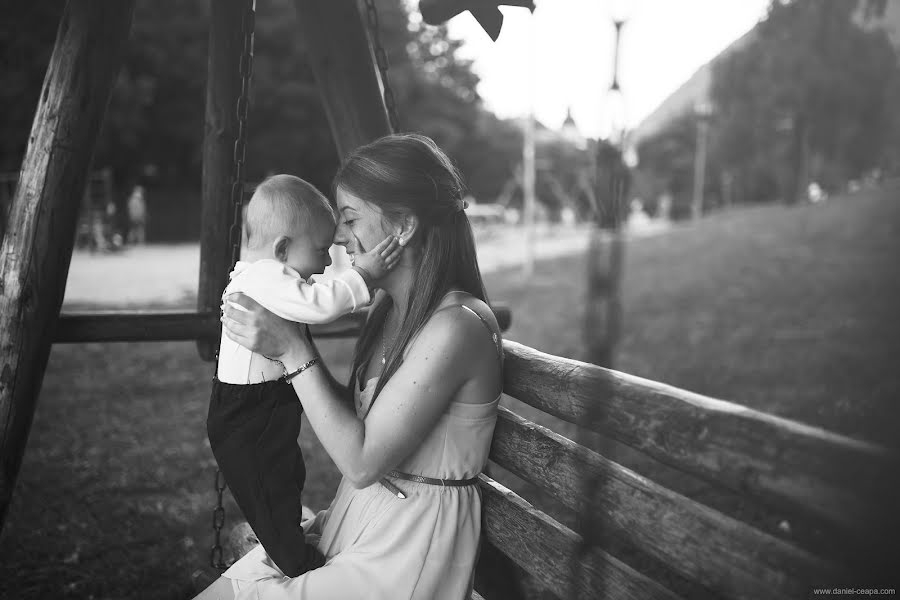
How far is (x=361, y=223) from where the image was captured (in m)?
2.09

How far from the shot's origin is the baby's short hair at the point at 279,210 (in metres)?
2.17

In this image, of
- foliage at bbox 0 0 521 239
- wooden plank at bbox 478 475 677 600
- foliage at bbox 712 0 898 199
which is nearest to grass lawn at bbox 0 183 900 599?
wooden plank at bbox 478 475 677 600

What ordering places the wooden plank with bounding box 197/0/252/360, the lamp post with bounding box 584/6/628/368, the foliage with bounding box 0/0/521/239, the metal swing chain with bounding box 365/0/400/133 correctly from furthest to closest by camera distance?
the foliage with bounding box 0/0/521/239
the wooden plank with bounding box 197/0/252/360
the metal swing chain with bounding box 365/0/400/133
the lamp post with bounding box 584/6/628/368

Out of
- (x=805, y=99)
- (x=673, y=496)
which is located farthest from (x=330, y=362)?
(x=805, y=99)

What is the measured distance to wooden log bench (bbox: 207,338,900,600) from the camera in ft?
4.10

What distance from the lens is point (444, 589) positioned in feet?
6.63

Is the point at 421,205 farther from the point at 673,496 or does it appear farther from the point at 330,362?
the point at 330,362

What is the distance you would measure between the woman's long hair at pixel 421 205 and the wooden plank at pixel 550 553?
531 millimetres

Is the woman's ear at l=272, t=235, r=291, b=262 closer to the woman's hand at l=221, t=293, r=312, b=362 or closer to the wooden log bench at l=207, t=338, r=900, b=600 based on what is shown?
the woman's hand at l=221, t=293, r=312, b=362

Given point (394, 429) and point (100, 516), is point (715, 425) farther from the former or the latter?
point (100, 516)

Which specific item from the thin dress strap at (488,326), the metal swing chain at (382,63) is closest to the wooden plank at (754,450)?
the thin dress strap at (488,326)

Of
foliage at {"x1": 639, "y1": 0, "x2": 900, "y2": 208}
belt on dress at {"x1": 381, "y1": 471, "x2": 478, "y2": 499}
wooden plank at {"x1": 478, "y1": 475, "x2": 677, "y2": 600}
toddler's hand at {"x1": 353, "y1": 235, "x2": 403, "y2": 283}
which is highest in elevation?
foliage at {"x1": 639, "y1": 0, "x2": 900, "y2": 208}

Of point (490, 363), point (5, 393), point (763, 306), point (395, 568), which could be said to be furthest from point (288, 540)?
point (763, 306)

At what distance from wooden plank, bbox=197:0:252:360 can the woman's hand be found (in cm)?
133
